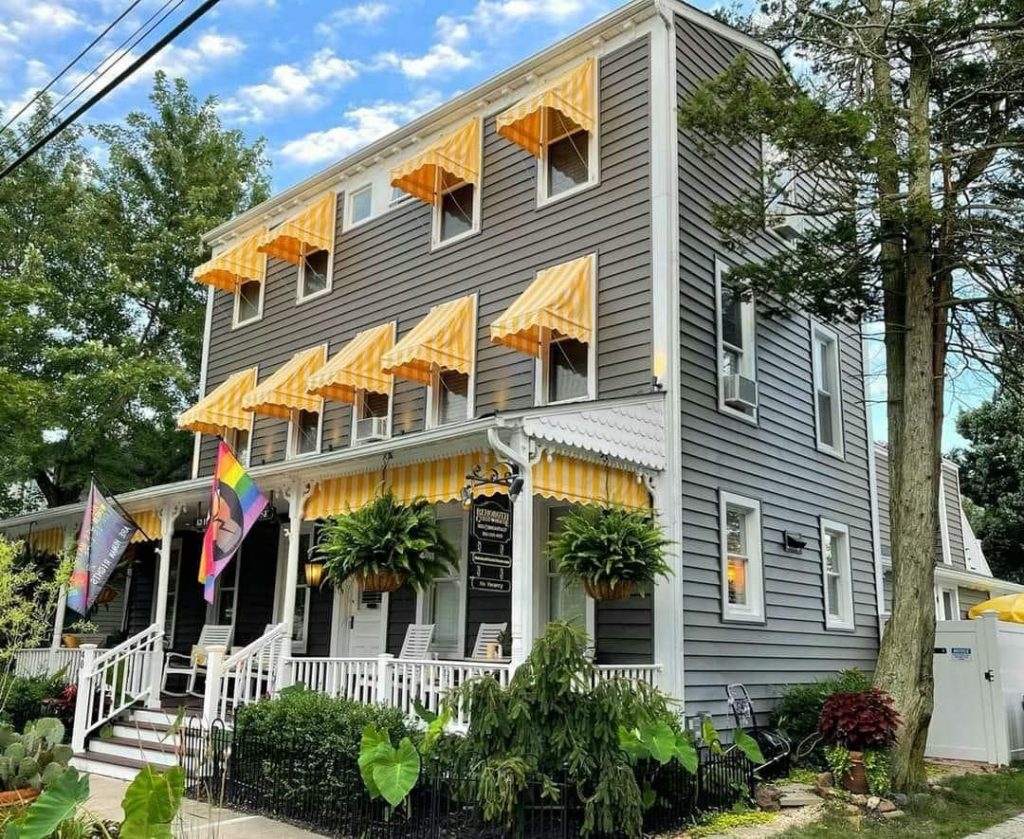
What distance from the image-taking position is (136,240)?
21.9 m

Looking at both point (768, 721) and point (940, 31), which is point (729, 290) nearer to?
point (940, 31)

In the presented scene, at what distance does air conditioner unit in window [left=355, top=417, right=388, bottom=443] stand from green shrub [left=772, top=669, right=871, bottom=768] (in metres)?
6.38

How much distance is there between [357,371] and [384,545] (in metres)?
4.15

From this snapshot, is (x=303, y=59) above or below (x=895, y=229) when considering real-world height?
above

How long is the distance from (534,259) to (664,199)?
2.02m

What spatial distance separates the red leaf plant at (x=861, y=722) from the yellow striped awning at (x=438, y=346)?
6054mm

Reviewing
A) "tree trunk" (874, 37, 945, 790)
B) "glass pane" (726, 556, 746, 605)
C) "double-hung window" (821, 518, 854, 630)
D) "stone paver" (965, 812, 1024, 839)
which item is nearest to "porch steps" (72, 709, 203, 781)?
"glass pane" (726, 556, 746, 605)

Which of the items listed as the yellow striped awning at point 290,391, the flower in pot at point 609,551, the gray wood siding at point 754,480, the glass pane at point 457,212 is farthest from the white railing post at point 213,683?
the glass pane at point 457,212

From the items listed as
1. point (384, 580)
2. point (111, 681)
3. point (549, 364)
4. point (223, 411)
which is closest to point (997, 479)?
point (549, 364)

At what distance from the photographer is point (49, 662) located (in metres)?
13.2

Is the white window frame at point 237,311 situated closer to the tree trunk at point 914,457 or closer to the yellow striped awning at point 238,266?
the yellow striped awning at point 238,266

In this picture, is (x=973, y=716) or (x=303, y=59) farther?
(x=973, y=716)

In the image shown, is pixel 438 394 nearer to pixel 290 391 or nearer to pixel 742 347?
pixel 290 391

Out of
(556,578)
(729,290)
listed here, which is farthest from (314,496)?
(729,290)
